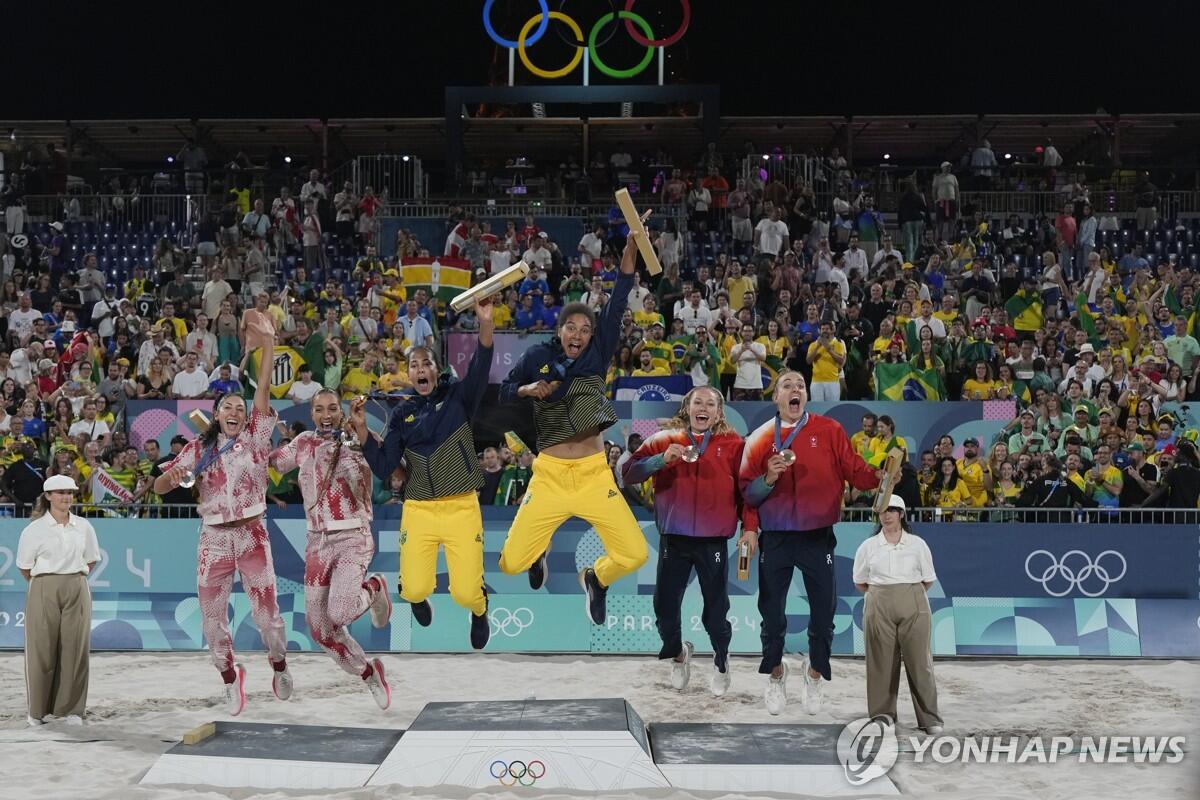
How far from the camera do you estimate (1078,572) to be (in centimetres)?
1338

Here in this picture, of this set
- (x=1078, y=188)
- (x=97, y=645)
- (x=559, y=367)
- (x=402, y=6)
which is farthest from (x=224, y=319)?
(x=402, y=6)

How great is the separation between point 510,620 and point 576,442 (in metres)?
4.98

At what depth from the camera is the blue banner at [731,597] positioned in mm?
13344

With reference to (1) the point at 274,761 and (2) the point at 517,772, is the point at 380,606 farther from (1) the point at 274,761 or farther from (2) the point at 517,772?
(2) the point at 517,772

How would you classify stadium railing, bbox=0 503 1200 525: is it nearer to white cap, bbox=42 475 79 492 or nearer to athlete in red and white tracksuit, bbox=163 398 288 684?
white cap, bbox=42 475 79 492

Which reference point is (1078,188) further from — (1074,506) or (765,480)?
(765,480)

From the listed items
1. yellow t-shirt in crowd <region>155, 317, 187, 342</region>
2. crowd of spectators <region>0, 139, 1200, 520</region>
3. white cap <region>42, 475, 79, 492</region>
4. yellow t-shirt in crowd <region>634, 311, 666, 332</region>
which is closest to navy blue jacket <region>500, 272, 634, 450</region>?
white cap <region>42, 475, 79, 492</region>

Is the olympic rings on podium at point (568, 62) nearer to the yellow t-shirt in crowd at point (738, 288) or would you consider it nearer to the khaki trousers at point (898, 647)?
the yellow t-shirt in crowd at point (738, 288)

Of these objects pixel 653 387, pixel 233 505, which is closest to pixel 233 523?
pixel 233 505

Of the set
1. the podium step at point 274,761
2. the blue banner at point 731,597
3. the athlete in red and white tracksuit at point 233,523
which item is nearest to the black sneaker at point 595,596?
the podium step at point 274,761

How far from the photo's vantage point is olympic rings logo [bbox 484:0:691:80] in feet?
83.8

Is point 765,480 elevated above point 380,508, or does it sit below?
above

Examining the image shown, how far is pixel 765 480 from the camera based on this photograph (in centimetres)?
899

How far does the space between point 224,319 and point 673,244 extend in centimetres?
700
